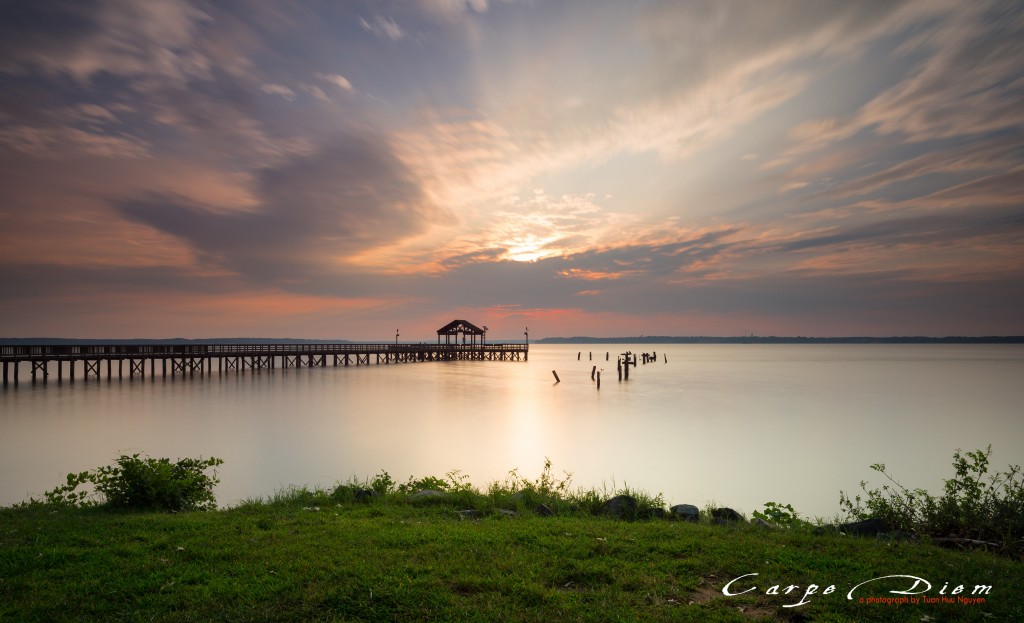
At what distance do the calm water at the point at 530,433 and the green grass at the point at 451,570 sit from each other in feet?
25.2

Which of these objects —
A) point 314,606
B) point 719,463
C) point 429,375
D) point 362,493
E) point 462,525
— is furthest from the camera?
point 429,375

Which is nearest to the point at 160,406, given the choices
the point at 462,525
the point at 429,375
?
the point at 429,375

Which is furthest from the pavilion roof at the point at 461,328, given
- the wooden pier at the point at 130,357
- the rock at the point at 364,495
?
the rock at the point at 364,495

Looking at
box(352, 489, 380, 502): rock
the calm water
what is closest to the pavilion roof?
the calm water

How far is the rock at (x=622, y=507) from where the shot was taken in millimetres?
9180

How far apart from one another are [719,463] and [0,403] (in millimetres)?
41387

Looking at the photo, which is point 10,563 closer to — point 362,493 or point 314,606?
point 314,606

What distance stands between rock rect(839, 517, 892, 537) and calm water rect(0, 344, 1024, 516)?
6.94 metres

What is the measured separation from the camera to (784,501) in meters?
15.5

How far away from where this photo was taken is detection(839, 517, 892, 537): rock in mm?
8180

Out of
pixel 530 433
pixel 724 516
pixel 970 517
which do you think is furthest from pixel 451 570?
pixel 530 433

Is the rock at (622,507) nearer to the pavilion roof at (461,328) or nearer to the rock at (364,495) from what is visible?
the rock at (364,495)

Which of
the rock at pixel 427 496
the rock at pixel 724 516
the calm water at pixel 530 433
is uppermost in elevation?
the rock at pixel 427 496

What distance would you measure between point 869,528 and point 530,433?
18.7 meters
